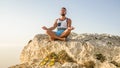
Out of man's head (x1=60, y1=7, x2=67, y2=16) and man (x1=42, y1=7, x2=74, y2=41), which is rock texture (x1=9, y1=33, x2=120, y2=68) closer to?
man (x1=42, y1=7, x2=74, y2=41)

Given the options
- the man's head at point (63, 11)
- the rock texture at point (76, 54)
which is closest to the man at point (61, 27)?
the man's head at point (63, 11)

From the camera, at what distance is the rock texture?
13.5 m

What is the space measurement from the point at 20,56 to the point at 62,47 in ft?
16.8

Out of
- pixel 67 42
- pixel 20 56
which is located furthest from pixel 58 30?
pixel 20 56

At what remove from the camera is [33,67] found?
15.0 metres

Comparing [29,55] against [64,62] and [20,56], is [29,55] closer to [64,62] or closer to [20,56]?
[20,56]

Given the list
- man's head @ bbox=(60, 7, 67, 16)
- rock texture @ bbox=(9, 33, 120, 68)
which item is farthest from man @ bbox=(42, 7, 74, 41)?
rock texture @ bbox=(9, 33, 120, 68)

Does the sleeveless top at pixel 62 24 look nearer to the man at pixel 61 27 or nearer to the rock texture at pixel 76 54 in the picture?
the man at pixel 61 27

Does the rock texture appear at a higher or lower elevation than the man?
lower

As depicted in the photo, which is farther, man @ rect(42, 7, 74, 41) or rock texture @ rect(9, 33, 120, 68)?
man @ rect(42, 7, 74, 41)

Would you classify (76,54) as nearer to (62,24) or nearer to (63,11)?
(62,24)

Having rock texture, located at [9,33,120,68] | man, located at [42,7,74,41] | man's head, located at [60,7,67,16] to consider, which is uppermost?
man's head, located at [60,7,67,16]

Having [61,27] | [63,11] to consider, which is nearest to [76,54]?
[61,27]

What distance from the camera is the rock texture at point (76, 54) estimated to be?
13509mm
